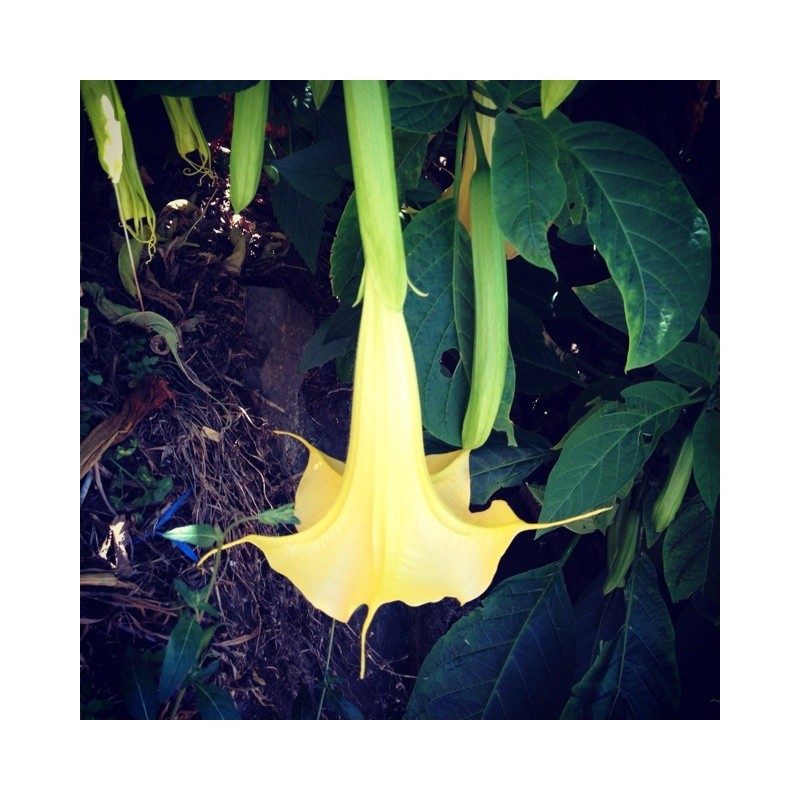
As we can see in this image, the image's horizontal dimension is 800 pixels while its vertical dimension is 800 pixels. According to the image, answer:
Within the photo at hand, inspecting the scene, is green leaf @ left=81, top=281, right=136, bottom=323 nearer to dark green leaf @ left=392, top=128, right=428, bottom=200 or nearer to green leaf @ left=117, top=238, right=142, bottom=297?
green leaf @ left=117, top=238, right=142, bottom=297

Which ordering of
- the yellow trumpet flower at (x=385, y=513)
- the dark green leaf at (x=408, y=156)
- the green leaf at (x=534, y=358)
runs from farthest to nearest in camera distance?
the green leaf at (x=534, y=358) → the dark green leaf at (x=408, y=156) → the yellow trumpet flower at (x=385, y=513)

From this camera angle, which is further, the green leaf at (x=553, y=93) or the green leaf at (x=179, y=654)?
the green leaf at (x=179, y=654)

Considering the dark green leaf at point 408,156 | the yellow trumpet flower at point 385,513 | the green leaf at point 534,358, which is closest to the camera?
the yellow trumpet flower at point 385,513

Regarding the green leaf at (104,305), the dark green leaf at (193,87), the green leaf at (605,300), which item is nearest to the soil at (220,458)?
the green leaf at (104,305)

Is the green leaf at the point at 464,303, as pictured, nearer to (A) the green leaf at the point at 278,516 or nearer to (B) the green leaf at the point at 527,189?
(B) the green leaf at the point at 527,189

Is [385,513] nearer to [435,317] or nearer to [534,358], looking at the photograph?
[435,317]

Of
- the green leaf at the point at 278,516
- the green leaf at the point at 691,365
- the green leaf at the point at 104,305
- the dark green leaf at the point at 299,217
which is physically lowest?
the green leaf at the point at 278,516
